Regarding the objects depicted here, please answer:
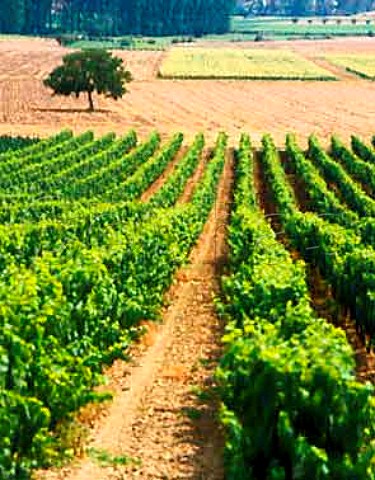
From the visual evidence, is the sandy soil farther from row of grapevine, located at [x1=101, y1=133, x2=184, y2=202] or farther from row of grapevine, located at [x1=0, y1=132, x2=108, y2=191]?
row of grapevine, located at [x1=101, y1=133, x2=184, y2=202]

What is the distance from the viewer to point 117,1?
166 m

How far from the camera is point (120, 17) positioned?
550 feet

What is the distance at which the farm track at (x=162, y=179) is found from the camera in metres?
38.8

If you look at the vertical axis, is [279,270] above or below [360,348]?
above

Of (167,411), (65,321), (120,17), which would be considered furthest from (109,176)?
(120,17)

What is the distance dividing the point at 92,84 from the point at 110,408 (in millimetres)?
56477

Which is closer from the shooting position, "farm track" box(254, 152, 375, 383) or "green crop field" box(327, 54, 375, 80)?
"farm track" box(254, 152, 375, 383)

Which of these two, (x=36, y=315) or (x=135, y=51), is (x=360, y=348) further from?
(x=135, y=51)

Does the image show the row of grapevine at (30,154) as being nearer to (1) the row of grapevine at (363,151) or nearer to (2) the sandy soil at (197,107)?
(2) the sandy soil at (197,107)

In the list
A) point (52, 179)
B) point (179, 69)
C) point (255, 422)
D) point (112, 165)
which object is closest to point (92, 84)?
point (112, 165)

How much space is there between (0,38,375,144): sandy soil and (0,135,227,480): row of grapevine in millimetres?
39151

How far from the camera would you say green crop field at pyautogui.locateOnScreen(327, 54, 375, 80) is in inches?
4183

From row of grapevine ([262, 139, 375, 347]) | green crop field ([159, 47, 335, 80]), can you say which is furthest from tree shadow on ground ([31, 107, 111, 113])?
row of grapevine ([262, 139, 375, 347])

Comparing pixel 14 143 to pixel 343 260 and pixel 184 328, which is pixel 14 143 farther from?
pixel 343 260
